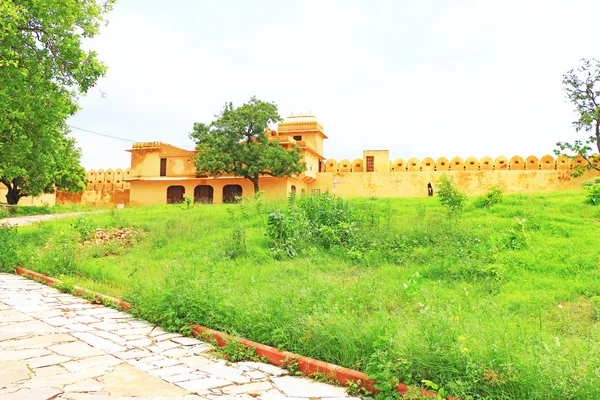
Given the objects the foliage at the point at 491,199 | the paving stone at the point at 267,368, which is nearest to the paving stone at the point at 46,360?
the paving stone at the point at 267,368

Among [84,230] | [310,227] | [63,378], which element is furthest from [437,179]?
[63,378]

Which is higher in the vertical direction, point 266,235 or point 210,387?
point 266,235

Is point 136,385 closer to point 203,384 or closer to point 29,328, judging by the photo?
point 203,384

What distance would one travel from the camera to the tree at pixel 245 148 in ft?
79.4

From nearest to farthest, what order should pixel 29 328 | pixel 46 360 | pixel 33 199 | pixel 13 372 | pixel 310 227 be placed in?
pixel 13 372 < pixel 46 360 < pixel 29 328 < pixel 310 227 < pixel 33 199

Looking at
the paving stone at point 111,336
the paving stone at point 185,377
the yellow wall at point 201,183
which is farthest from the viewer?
the yellow wall at point 201,183

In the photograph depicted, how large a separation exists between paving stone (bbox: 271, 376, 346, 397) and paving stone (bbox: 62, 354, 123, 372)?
1.45 meters

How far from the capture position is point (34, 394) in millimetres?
3305

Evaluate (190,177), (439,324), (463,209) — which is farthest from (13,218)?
(439,324)

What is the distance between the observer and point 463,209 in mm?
11914

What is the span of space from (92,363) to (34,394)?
76 centimetres

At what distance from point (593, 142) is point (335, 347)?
24.1 metres

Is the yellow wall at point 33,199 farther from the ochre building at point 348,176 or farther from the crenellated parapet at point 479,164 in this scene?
the crenellated parapet at point 479,164

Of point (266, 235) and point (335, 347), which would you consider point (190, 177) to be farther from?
point (335, 347)
